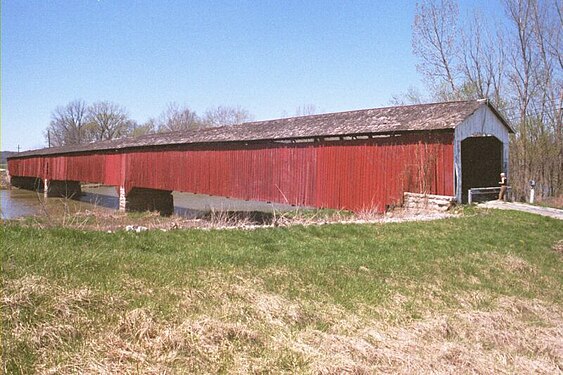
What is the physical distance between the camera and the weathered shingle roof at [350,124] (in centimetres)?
1305

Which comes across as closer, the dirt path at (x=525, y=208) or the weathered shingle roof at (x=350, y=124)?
the dirt path at (x=525, y=208)

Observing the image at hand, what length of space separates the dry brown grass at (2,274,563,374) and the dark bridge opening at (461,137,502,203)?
37.2 feet

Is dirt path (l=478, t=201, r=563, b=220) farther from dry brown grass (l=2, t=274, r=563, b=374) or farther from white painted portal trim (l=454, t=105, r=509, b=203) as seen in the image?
dry brown grass (l=2, t=274, r=563, b=374)

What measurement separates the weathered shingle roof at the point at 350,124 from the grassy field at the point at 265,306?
6.23 metres

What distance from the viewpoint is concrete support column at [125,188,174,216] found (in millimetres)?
24466

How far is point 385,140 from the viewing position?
13992 mm

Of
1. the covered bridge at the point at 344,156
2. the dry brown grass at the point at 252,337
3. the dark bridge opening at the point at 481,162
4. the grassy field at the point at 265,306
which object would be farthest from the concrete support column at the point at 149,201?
the dry brown grass at the point at 252,337

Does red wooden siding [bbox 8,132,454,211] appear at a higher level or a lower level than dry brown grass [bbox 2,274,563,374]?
higher

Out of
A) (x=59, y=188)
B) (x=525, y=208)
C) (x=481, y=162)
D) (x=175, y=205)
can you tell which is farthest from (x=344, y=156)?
(x=59, y=188)

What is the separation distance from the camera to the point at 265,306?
14.4 ft

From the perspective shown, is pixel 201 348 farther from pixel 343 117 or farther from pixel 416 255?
pixel 343 117

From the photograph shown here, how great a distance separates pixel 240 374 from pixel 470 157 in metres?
14.9

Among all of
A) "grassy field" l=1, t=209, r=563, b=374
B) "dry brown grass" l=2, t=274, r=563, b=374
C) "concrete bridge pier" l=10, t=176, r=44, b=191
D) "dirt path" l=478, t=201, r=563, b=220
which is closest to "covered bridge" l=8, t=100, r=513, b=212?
"dirt path" l=478, t=201, r=563, b=220

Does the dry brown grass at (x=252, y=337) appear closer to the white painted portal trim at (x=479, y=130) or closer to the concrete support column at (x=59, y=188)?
the white painted portal trim at (x=479, y=130)
